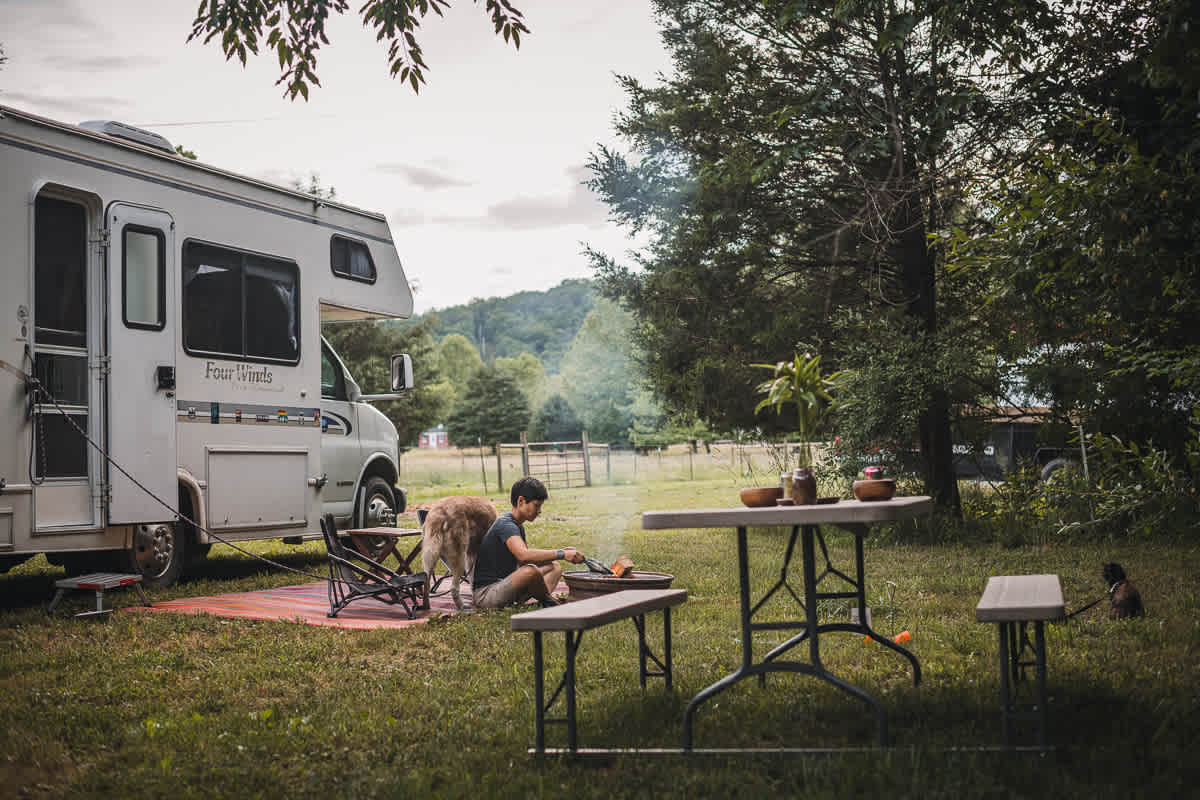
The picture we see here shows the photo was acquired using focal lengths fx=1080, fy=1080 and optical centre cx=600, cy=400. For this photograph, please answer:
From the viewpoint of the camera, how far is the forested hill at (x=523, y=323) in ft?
109

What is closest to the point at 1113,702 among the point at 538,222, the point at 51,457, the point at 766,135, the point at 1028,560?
the point at 1028,560

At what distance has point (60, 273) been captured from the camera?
22.4 ft

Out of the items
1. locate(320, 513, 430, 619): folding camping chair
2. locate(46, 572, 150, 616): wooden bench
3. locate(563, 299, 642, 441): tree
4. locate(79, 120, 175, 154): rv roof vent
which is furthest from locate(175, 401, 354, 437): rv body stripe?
locate(563, 299, 642, 441): tree

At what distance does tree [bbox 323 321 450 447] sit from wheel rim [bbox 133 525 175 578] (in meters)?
12.6

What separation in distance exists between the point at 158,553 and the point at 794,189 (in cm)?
682

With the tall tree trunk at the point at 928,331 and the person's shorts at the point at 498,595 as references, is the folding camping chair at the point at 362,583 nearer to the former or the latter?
the person's shorts at the point at 498,595

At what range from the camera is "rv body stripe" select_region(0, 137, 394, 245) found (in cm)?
663

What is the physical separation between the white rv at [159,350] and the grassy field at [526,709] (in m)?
0.90

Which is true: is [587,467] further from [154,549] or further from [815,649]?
[815,649]

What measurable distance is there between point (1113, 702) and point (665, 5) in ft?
30.8

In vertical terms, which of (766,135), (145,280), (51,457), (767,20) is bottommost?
(51,457)

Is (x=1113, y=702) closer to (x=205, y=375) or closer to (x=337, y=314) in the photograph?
(x=205, y=375)

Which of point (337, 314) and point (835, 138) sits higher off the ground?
point (835, 138)

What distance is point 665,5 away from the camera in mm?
11609
